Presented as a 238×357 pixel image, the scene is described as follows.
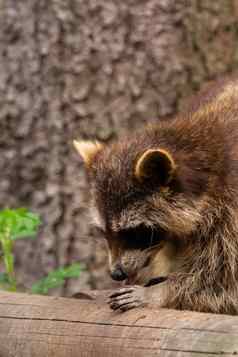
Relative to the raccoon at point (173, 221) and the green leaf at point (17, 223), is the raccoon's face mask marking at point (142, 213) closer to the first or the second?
the raccoon at point (173, 221)

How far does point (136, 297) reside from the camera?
3434 mm

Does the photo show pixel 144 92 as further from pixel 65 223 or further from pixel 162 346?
pixel 162 346

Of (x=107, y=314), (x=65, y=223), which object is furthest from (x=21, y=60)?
(x=107, y=314)

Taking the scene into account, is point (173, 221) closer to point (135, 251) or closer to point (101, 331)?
point (135, 251)

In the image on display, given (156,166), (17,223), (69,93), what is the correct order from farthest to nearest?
1. (69,93)
2. (17,223)
3. (156,166)

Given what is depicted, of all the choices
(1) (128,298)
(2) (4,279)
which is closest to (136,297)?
(1) (128,298)

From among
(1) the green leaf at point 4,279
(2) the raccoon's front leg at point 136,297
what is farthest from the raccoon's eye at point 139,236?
(1) the green leaf at point 4,279

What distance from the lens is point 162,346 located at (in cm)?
289

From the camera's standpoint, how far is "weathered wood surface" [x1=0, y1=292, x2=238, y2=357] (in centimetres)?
280

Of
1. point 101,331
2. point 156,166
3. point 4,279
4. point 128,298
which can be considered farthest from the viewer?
point 4,279

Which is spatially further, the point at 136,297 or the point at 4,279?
the point at 4,279

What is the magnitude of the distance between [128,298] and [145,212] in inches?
13.1

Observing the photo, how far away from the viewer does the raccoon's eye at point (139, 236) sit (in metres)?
3.52

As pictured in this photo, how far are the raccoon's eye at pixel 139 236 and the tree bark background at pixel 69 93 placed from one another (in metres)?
2.08
